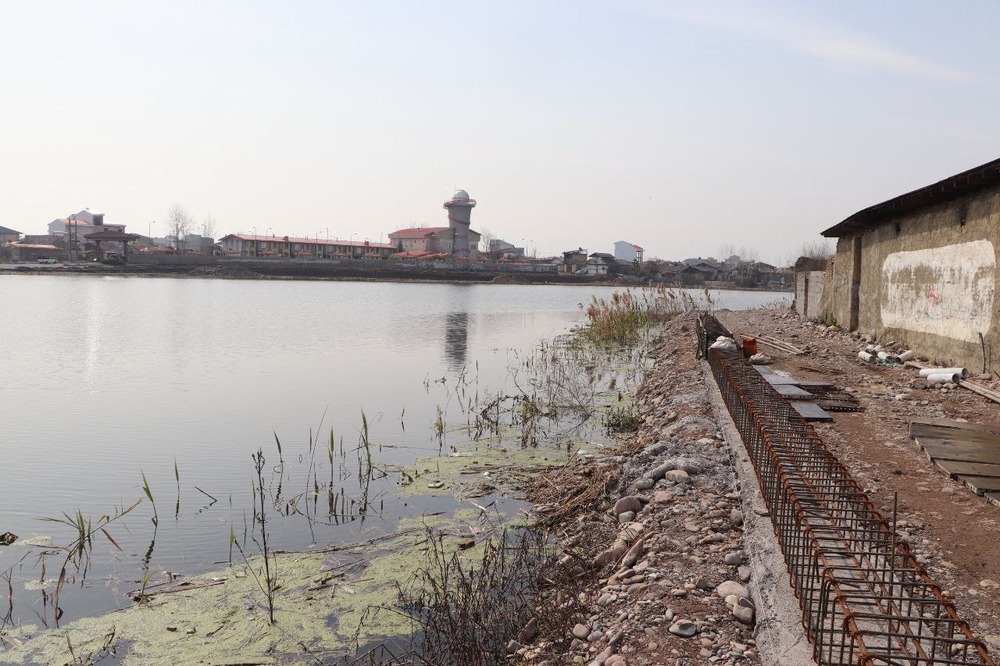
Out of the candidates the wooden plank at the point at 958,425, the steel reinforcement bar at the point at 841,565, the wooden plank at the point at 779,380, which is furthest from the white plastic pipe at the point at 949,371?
the steel reinforcement bar at the point at 841,565

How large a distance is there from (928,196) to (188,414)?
13.3 meters

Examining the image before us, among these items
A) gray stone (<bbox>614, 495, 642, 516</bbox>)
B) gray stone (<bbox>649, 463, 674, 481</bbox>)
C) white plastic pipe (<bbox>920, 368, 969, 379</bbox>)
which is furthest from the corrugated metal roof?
gray stone (<bbox>614, 495, 642, 516</bbox>)

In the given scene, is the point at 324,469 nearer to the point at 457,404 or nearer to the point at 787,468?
the point at 457,404

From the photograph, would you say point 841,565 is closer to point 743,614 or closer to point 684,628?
point 743,614

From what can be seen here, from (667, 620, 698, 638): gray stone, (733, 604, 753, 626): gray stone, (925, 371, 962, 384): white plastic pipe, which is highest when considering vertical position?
(925, 371, 962, 384): white plastic pipe

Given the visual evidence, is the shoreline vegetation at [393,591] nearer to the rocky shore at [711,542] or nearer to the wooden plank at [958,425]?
the rocky shore at [711,542]

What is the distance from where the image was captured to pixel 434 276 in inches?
3123

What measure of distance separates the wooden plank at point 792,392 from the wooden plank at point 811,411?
0.50 m

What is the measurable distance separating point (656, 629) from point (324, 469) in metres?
5.79

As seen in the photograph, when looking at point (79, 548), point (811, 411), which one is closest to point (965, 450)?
point (811, 411)

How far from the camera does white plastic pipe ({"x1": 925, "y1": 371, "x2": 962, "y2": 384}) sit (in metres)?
10.4

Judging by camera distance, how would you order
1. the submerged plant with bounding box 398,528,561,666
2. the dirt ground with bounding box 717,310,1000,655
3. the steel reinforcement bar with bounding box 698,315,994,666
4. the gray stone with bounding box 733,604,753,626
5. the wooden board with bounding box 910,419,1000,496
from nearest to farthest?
the steel reinforcement bar with bounding box 698,315,994,666 → the gray stone with bounding box 733,604,753,626 → the dirt ground with bounding box 717,310,1000,655 → the submerged plant with bounding box 398,528,561,666 → the wooden board with bounding box 910,419,1000,496

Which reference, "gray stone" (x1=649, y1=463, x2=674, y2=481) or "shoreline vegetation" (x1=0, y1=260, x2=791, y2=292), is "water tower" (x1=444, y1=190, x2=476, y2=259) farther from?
"gray stone" (x1=649, y1=463, x2=674, y2=481)

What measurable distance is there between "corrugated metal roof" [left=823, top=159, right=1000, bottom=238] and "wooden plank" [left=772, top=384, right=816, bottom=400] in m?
4.08
